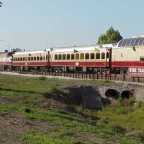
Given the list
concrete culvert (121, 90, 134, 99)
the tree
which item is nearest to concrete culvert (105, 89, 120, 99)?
concrete culvert (121, 90, 134, 99)

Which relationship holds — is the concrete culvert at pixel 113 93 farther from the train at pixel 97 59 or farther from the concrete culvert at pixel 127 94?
the train at pixel 97 59

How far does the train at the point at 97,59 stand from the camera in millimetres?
49094

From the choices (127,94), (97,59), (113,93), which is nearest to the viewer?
(127,94)

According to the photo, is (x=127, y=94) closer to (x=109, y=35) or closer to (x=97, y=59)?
(x=97, y=59)

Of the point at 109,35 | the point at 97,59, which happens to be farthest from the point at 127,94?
the point at 109,35

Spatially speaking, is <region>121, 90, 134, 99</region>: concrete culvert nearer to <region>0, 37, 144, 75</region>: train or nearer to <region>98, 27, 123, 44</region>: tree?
<region>0, 37, 144, 75</region>: train

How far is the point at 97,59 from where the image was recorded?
5541 centimetres

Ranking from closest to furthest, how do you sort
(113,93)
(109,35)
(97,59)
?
(113,93) → (97,59) → (109,35)

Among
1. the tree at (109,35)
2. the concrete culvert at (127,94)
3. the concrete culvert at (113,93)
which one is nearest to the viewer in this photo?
the concrete culvert at (127,94)

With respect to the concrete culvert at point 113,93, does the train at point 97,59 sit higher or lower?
higher

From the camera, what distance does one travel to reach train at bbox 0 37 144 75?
1933 inches

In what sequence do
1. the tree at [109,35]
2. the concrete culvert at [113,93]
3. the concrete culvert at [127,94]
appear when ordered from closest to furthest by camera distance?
the concrete culvert at [127,94] → the concrete culvert at [113,93] → the tree at [109,35]

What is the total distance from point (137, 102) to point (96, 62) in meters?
19.5

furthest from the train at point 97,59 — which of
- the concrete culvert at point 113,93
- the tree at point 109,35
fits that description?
the tree at point 109,35
